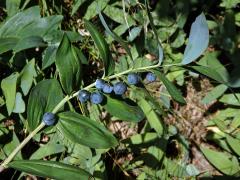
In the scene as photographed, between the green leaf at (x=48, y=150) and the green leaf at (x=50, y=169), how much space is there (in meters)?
0.44

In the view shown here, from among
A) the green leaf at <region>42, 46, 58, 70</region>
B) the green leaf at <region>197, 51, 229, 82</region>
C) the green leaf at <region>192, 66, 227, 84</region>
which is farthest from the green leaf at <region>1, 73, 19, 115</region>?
the green leaf at <region>197, 51, 229, 82</region>

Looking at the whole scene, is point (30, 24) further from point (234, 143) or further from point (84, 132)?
point (234, 143)

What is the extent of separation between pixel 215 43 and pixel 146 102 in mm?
445

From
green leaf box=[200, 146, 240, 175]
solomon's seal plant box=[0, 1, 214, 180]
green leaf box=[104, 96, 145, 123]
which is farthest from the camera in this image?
green leaf box=[200, 146, 240, 175]

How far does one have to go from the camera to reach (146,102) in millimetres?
1943

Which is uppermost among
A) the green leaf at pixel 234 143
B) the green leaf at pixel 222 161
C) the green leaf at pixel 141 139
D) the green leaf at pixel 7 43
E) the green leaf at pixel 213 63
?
the green leaf at pixel 7 43

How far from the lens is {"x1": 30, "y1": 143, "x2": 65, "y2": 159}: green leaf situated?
70.3 inches

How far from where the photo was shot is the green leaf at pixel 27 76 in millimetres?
1718

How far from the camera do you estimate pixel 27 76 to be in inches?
68.5

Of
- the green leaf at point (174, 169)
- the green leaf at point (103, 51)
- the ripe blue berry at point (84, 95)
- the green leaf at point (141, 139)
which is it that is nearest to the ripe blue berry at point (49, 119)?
the ripe blue berry at point (84, 95)

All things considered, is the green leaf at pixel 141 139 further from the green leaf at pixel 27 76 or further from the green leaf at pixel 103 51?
the green leaf at pixel 103 51

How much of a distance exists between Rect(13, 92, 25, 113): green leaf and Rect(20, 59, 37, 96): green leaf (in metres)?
0.03

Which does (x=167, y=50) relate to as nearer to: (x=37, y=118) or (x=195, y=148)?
(x=195, y=148)

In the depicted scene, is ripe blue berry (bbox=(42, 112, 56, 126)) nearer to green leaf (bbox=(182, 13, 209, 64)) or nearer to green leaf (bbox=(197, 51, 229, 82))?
green leaf (bbox=(182, 13, 209, 64))
